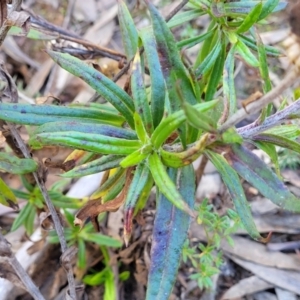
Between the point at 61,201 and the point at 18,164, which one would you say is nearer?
the point at 18,164

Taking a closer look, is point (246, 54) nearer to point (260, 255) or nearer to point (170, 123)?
point (170, 123)

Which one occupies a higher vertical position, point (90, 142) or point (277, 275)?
point (90, 142)

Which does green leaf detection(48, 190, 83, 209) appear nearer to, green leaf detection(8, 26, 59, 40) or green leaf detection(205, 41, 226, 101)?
green leaf detection(8, 26, 59, 40)

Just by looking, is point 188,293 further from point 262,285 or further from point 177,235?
point 177,235

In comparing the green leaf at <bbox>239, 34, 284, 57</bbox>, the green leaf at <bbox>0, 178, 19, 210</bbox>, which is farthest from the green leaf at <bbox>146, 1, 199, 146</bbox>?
the green leaf at <bbox>0, 178, 19, 210</bbox>

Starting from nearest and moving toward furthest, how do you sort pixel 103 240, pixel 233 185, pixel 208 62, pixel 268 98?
1. pixel 268 98
2. pixel 233 185
3. pixel 208 62
4. pixel 103 240

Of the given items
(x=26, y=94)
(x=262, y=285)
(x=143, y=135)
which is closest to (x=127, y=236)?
(x=143, y=135)

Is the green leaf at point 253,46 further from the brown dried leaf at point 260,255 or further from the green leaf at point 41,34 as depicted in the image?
the brown dried leaf at point 260,255

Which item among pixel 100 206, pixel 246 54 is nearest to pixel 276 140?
pixel 246 54
